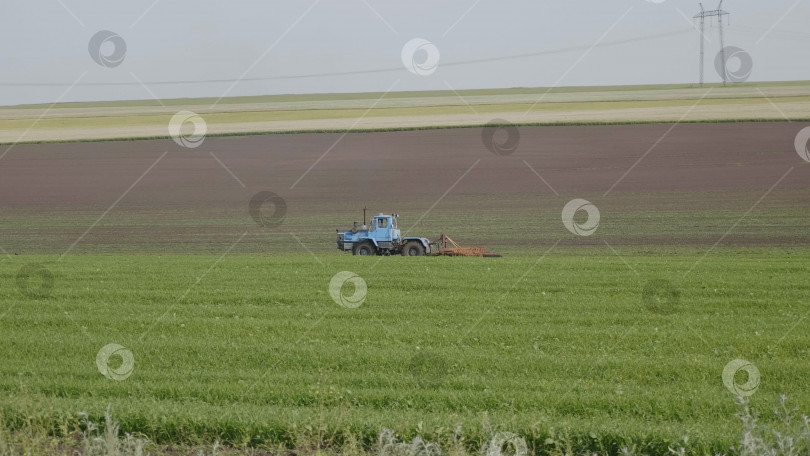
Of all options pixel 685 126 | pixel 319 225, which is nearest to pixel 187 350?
pixel 319 225

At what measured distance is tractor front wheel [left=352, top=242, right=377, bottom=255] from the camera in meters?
29.5

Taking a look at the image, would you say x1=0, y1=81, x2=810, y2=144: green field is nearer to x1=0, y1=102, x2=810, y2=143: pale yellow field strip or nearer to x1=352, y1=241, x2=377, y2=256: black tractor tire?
x1=0, y1=102, x2=810, y2=143: pale yellow field strip

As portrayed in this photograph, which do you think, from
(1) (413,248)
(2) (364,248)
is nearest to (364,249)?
(2) (364,248)

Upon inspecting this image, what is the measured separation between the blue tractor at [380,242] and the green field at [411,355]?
397 inches

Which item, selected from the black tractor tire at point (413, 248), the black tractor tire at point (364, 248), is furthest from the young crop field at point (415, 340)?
the black tractor tire at point (413, 248)

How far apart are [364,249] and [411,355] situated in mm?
18849

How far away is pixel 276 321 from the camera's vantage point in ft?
43.7

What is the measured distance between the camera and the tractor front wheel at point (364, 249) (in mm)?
29500

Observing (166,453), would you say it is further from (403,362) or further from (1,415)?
(403,362)

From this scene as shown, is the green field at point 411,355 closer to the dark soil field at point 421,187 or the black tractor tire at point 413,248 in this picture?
the black tractor tire at point 413,248

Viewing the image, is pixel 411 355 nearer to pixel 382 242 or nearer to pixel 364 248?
pixel 364 248

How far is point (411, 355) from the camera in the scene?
10.9 metres

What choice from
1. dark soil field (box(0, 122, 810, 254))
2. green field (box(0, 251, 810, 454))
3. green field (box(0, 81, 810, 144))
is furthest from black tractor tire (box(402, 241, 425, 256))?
green field (box(0, 81, 810, 144))

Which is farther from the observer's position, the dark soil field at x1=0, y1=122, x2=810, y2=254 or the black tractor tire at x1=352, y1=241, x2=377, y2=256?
the dark soil field at x1=0, y1=122, x2=810, y2=254
